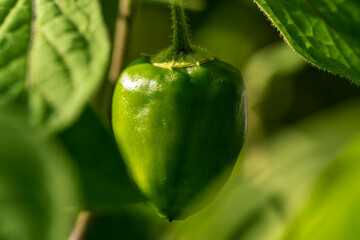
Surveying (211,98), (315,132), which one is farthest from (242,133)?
(315,132)

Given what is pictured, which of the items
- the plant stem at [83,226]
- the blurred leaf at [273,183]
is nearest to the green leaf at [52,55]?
the plant stem at [83,226]

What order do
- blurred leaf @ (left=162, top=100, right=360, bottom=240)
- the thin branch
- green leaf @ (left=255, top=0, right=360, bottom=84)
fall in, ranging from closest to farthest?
green leaf @ (left=255, top=0, right=360, bottom=84)
the thin branch
blurred leaf @ (left=162, top=100, right=360, bottom=240)

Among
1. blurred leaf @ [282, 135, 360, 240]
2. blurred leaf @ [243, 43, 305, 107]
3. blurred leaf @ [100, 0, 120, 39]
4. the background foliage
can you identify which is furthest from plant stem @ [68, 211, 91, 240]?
blurred leaf @ [243, 43, 305, 107]

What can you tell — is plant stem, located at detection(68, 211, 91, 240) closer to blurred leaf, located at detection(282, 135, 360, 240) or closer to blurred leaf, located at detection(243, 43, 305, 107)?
blurred leaf, located at detection(282, 135, 360, 240)

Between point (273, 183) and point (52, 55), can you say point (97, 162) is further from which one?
point (273, 183)

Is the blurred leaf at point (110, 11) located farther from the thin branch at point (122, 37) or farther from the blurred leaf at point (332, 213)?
the blurred leaf at point (332, 213)

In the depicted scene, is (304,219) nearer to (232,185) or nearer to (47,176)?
(232,185)
